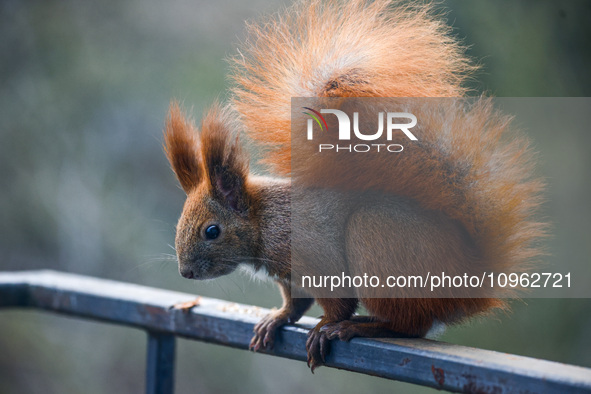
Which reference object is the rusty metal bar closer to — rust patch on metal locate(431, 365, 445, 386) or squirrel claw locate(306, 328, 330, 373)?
squirrel claw locate(306, 328, 330, 373)

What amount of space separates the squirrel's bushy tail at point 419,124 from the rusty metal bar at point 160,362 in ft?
1.57

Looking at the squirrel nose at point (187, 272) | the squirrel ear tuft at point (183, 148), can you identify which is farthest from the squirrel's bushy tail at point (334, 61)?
the squirrel nose at point (187, 272)

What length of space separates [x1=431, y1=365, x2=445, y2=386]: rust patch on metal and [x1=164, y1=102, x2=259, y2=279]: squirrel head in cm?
42

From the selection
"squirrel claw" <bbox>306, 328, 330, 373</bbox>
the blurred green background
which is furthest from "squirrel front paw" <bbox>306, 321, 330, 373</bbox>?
the blurred green background

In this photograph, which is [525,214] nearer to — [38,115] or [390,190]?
[390,190]

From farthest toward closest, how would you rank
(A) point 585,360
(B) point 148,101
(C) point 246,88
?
(B) point 148,101, (A) point 585,360, (C) point 246,88

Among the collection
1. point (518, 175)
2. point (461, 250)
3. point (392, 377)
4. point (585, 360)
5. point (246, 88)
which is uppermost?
point (246, 88)

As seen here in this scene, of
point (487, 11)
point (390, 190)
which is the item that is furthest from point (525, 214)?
point (487, 11)

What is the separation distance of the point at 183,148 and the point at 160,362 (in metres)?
0.46

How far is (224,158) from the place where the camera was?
3.48 feet

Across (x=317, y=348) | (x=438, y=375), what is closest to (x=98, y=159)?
(x=317, y=348)

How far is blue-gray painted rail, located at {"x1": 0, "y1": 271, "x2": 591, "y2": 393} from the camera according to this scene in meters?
0.71

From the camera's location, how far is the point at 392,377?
0.82m

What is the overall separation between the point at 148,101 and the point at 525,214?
2109 mm
